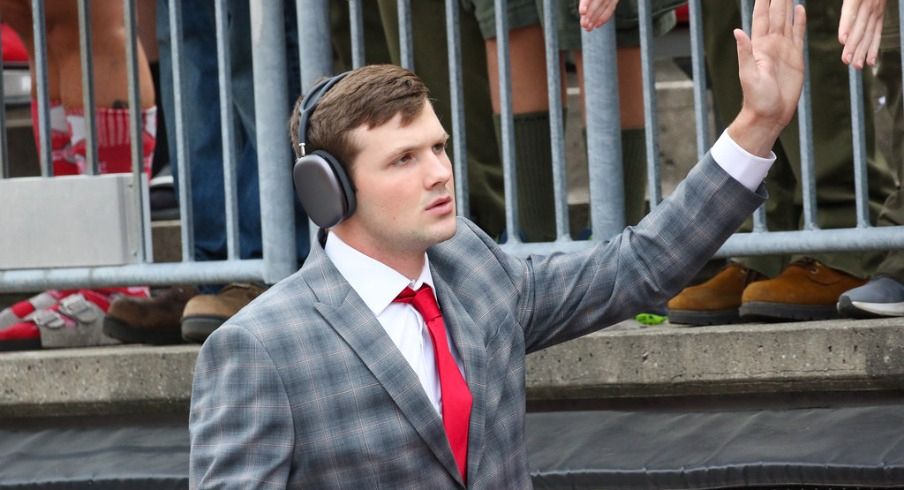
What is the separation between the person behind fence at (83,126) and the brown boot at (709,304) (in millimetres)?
1570

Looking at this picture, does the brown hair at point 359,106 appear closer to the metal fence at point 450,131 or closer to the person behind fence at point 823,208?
the metal fence at point 450,131

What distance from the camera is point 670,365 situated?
3.28 metres

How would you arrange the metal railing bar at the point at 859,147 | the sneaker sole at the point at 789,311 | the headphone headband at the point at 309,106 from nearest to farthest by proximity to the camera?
Answer: the headphone headband at the point at 309,106, the metal railing bar at the point at 859,147, the sneaker sole at the point at 789,311

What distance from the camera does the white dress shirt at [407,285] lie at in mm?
2291

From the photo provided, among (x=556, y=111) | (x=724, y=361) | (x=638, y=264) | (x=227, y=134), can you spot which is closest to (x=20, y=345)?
(x=227, y=134)

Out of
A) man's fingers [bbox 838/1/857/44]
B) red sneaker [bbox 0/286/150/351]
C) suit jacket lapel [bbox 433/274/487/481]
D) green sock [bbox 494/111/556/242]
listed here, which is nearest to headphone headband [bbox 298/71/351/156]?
suit jacket lapel [bbox 433/274/487/481]

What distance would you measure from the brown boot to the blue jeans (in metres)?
1.00

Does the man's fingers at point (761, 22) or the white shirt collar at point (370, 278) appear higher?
the man's fingers at point (761, 22)

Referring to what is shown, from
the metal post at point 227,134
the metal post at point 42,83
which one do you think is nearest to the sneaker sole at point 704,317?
the metal post at point 227,134

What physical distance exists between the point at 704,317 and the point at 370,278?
1371 millimetres

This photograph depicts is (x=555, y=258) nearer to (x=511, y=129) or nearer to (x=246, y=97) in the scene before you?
(x=511, y=129)

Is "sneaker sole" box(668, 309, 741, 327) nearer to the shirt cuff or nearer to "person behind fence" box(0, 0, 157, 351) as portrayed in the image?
the shirt cuff

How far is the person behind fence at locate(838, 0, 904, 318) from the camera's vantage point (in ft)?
10.6

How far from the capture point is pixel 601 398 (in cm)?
344
